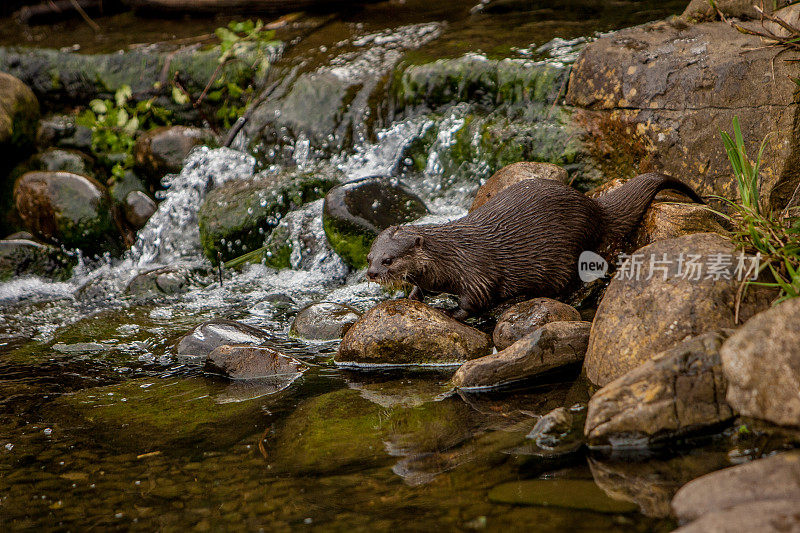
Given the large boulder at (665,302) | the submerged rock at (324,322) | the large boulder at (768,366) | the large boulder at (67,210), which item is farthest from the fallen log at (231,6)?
the large boulder at (768,366)

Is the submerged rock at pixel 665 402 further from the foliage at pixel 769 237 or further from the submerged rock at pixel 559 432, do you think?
the foliage at pixel 769 237

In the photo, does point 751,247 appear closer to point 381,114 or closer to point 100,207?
point 381,114

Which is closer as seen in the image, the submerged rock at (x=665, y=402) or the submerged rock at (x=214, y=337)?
the submerged rock at (x=665, y=402)

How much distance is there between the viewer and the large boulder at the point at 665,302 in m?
3.10

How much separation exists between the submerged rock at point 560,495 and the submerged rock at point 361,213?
319 cm

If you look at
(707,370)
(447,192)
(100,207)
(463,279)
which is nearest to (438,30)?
(447,192)

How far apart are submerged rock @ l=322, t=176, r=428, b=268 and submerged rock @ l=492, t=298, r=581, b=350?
1704 mm

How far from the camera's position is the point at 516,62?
6594 millimetres

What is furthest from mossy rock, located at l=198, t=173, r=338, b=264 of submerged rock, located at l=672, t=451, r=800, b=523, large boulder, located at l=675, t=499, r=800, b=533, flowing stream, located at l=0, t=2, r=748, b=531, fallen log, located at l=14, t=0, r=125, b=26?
fallen log, located at l=14, t=0, r=125, b=26

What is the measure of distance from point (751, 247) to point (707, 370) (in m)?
0.84

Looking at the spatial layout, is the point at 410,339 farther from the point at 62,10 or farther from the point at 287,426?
the point at 62,10

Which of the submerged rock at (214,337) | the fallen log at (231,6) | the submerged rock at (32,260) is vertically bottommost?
the submerged rock at (32,260)

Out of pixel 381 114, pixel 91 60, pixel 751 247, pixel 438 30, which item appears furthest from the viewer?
pixel 91 60

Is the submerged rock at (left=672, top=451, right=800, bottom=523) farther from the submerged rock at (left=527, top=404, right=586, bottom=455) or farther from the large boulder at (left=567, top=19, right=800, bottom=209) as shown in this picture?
the large boulder at (left=567, top=19, right=800, bottom=209)
